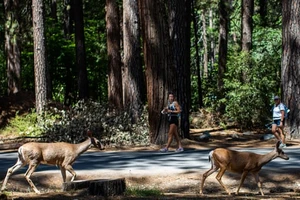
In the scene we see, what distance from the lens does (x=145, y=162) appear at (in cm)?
1741

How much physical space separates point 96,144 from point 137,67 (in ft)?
50.7

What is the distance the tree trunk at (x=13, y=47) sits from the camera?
35.9 m

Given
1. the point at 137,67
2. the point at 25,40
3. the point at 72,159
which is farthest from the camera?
the point at 25,40

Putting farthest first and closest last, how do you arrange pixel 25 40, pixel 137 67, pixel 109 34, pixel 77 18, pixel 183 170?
pixel 25 40 < pixel 77 18 < pixel 109 34 < pixel 137 67 < pixel 183 170

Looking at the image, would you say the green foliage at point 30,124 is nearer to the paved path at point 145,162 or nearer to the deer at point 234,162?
the paved path at point 145,162

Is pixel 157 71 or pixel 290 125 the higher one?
pixel 157 71

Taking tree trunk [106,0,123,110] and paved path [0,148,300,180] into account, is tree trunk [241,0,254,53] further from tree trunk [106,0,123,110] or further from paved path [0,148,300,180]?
paved path [0,148,300,180]

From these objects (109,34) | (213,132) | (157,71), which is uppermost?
(109,34)

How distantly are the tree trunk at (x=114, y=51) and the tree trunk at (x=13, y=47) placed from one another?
6567 mm

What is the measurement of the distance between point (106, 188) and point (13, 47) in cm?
2963

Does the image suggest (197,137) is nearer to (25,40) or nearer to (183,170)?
(183,170)

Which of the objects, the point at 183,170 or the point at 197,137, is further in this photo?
the point at 197,137

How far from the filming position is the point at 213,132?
2970 cm

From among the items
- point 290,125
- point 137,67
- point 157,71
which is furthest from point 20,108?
point 290,125
